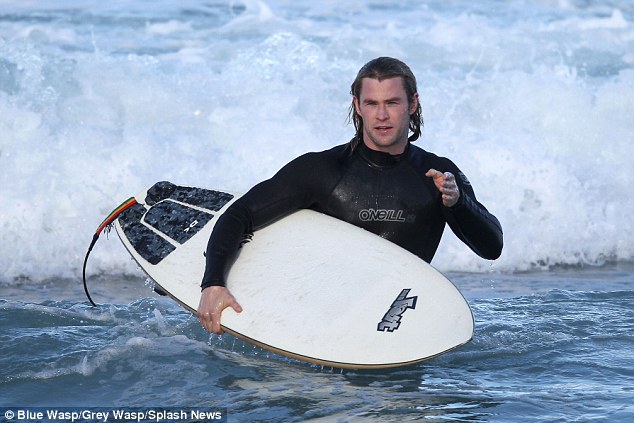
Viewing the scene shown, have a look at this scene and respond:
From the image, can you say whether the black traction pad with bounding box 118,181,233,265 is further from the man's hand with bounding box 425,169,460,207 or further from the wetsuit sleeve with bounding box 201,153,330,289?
the man's hand with bounding box 425,169,460,207

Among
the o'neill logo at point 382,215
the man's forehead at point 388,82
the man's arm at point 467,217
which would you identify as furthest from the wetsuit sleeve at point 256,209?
the man's arm at point 467,217

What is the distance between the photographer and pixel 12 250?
7168 mm

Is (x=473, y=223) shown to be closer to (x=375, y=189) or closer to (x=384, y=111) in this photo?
(x=375, y=189)

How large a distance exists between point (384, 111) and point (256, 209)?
0.66 metres

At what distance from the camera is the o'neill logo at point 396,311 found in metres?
4.04

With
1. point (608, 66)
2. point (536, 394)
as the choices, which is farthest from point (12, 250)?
point (608, 66)

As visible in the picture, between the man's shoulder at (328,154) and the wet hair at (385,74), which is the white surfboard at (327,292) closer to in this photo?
the man's shoulder at (328,154)

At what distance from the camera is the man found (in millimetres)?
4258

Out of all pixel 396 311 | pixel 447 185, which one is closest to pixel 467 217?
pixel 447 185

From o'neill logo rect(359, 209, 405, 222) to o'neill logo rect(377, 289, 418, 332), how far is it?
0.33 metres

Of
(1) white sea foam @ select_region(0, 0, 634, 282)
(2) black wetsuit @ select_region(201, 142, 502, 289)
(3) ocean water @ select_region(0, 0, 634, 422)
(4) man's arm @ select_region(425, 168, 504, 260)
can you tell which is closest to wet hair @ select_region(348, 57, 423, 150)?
(2) black wetsuit @ select_region(201, 142, 502, 289)

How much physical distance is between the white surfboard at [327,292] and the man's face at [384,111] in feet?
1.30

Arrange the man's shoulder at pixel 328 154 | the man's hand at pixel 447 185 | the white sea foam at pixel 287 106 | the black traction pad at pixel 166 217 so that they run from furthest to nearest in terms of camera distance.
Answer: the white sea foam at pixel 287 106, the black traction pad at pixel 166 217, the man's shoulder at pixel 328 154, the man's hand at pixel 447 185

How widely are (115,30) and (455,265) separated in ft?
25.5
